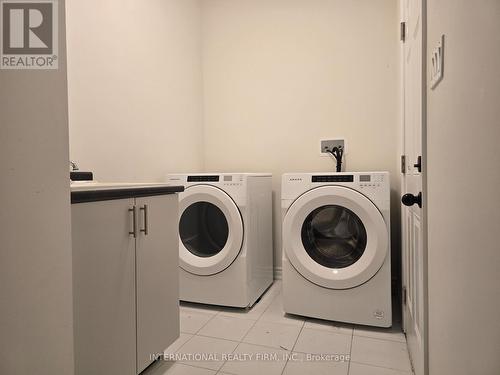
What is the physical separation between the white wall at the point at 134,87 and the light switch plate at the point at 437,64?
1.47m

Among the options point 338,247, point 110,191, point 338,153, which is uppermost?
point 338,153

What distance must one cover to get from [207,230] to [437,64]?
163cm

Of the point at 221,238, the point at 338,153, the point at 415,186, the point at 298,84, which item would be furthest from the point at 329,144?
the point at 415,186

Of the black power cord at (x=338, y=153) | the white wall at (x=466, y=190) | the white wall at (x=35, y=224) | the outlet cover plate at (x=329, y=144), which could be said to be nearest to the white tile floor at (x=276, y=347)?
the white wall at (x=466, y=190)

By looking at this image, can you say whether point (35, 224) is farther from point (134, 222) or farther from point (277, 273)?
point (277, 273)

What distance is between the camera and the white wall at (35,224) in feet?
1.90

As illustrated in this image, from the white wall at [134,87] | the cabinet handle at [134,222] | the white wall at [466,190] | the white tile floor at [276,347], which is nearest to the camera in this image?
the white wall at [466,190]

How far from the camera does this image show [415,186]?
1205mm

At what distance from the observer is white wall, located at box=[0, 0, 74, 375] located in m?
0.58

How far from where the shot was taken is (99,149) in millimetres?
1686

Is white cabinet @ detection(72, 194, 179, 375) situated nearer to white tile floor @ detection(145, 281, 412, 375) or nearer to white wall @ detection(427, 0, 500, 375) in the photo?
white tile floor @ detection(145, 281, 412, 375)

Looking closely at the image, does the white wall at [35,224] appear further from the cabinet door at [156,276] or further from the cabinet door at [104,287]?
the cabinet door at [156,276]

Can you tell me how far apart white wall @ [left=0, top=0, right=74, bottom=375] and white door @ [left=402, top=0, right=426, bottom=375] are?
3.07ft

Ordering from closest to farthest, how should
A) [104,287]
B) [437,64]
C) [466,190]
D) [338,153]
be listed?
[466,190]
[437,64]
[104,287]
[338,153]
